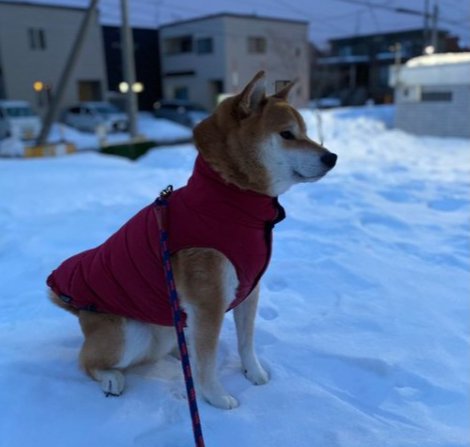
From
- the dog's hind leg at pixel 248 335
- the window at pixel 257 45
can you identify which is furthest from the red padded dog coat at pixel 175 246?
the window at pixel 257 45

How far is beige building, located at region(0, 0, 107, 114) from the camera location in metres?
25.8

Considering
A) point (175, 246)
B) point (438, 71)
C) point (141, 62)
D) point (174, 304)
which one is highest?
point (141, 62)

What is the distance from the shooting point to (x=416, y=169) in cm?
871

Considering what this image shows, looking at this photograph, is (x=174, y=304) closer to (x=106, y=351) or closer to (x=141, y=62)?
(x=106, y=351)

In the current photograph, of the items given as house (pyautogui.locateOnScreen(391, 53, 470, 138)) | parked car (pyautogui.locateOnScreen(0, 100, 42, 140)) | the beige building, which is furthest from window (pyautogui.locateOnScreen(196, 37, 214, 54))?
house (pyautogui.locateOnScreen(391, 53, 470, 138))

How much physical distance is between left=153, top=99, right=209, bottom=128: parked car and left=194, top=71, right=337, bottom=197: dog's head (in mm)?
23895

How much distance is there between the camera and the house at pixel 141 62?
32.0m

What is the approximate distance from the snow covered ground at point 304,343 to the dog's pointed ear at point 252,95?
124 cm

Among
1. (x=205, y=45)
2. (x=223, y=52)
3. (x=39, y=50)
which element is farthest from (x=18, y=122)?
(x=205, y=45)

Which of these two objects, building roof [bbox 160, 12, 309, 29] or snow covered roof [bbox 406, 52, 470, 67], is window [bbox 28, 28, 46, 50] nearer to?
building roof [bbox 160, 12, 309, 29]

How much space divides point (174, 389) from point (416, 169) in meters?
7.77

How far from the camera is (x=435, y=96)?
1440 centimetres

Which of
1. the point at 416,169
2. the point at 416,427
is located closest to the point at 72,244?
the point at 416,427

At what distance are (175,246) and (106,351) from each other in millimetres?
593
